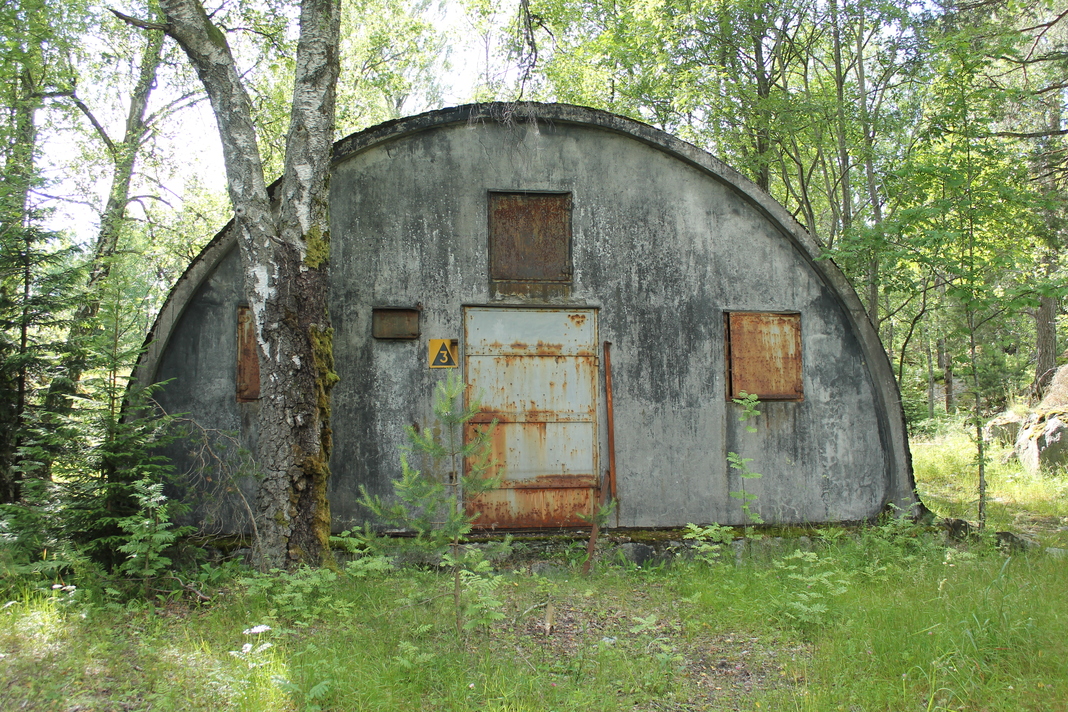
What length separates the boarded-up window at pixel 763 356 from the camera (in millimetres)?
6668

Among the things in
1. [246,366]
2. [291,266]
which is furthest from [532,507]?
[291,266]

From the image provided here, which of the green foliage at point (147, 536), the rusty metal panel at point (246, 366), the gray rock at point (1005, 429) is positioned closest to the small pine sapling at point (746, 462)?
the rusty metal panel at point (246, 366)

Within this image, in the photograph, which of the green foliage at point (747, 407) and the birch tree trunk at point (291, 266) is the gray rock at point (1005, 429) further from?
the birch tree trunk at point (291, 266)

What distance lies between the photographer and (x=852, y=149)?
11.6 metres

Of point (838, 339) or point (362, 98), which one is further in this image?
point (362, 98)

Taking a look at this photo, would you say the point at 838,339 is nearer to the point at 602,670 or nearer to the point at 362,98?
the point at 602,670

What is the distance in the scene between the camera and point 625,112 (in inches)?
583

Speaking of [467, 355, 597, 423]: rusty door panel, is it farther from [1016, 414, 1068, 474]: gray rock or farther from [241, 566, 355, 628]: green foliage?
[1016, 414, 1068, 474]: gray rock

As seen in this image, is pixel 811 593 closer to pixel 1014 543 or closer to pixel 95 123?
pixel 1014 543

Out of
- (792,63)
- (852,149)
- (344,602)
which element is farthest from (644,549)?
(792,63)

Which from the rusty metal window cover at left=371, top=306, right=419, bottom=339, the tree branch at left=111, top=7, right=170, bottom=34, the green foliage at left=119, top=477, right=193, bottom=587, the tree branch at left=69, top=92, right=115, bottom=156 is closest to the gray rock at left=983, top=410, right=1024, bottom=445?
the rusty metal window cover at left=371, top=306, right=419, bottom=339

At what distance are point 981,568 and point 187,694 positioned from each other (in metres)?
5.77

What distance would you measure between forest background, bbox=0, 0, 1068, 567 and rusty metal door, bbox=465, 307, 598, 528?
276 cm

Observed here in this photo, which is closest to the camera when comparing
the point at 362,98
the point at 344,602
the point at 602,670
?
the point at 602,670
